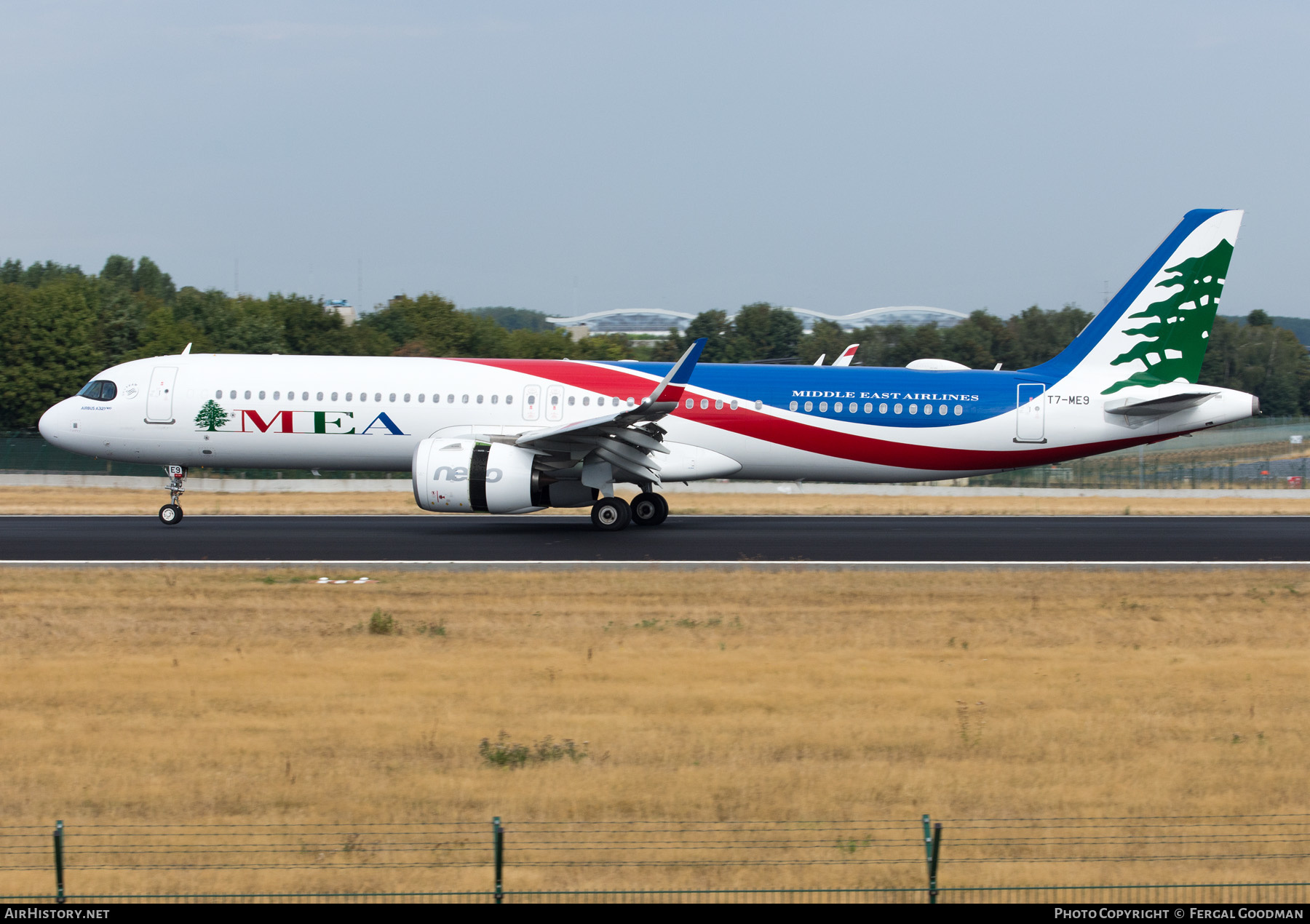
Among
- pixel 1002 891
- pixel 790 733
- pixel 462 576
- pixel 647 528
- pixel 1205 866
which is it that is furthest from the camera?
pixel 647 528

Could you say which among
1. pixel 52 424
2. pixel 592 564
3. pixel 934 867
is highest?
pixel 52 424

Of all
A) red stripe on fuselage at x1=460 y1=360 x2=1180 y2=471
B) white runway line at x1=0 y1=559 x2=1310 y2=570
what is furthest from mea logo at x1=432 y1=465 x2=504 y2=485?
red stripe on fuselage at x1=460 y1=360 x2=1180 y2=471

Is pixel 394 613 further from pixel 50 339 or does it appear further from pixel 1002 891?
pixel 50 339

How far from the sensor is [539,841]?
8383 mm

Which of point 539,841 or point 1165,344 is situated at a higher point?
point 1165,344

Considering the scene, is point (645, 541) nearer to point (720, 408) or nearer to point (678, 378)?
point (678, 378)

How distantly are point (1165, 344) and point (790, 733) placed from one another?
20743mm

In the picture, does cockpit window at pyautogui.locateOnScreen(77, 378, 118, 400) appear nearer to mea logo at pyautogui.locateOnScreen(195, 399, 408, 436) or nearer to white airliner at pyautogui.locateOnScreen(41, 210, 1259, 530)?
white airliner at pyautogui.locateOnScreen(41, 210, 1259, 530)

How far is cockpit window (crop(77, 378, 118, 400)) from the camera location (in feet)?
90.9

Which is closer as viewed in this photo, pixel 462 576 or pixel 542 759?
pixel 542 759

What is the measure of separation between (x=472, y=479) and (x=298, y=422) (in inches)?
214

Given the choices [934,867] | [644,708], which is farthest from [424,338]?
[934,867]

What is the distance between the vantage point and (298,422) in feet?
87.8
